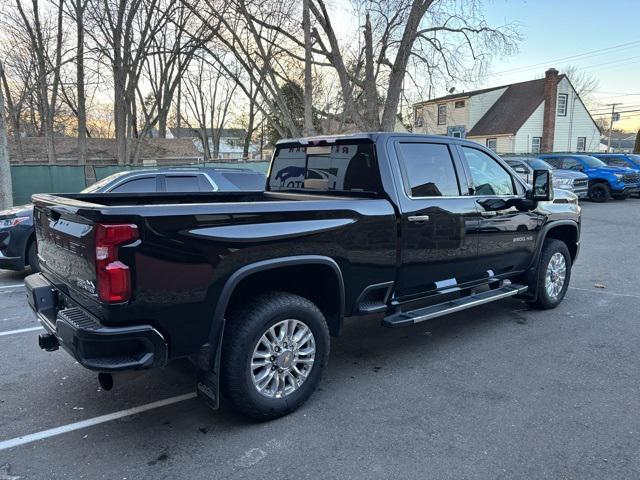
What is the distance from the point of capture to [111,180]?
773 cm

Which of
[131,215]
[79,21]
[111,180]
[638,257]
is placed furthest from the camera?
[79,21]

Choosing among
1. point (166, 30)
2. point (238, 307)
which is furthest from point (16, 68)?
point (238, 307)

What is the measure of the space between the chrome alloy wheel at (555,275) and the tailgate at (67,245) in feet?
16.8

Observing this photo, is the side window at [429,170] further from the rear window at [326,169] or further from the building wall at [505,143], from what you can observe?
the building wall at [505,143]

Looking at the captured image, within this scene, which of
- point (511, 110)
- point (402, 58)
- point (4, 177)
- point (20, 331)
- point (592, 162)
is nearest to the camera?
point (20, 331)

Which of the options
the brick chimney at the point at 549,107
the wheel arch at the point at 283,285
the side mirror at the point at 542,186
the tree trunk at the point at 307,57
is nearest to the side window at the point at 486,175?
the side mirror at the point at 542,186

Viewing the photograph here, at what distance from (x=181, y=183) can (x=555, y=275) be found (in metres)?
5.97

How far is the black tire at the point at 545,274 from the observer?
5914 mm

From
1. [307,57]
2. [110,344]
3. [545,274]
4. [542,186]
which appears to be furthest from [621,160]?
[110,344]

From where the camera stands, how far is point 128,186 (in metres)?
7.88

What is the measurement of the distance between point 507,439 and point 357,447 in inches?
39.2

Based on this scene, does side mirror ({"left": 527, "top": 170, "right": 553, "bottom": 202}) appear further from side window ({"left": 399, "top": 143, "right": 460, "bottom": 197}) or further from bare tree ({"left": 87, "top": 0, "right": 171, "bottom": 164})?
bare tree ({"left": 87, "top": 0, "right": 171, "bottom": 164})

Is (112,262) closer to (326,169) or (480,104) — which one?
(326,169)

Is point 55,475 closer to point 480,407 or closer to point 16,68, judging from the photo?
point 480,407
